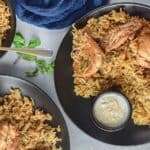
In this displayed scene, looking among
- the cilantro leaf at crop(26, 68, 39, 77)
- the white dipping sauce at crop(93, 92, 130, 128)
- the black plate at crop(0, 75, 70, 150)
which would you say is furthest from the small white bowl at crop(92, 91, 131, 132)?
the cilantro leaf at crop(26, 68, 39, 77)

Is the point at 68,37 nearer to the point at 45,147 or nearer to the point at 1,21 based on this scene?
the point at 1,21

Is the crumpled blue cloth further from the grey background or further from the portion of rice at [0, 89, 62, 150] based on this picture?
the portion of rice at [0, 89, 62, 150]

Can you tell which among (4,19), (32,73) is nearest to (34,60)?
(32,73)

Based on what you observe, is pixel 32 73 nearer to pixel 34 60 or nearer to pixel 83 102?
pixel 34 60

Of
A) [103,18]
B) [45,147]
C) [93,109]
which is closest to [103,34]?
[103,18]

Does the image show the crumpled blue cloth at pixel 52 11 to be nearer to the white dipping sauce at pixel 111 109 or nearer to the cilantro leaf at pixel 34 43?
the cilantro leaf at pixel 34 43
